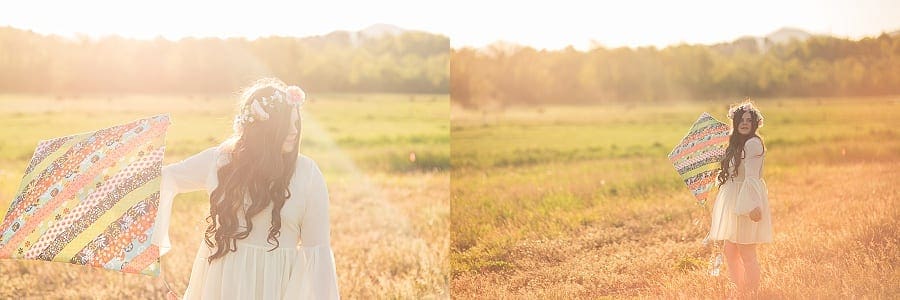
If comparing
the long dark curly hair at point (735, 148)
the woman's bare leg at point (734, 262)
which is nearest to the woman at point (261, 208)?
the long dark curly hair at point (735, 148)

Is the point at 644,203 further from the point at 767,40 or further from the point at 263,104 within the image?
the point at 263,104

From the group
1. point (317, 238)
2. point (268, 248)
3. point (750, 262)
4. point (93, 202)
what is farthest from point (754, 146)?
point (93, 202)

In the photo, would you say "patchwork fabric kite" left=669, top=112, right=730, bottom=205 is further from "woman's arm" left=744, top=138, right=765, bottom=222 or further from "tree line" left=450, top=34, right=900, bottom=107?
"tree line" left=450, top=34, right=900, bottom=107

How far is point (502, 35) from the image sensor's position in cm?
694

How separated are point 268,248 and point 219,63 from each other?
385 centimetres

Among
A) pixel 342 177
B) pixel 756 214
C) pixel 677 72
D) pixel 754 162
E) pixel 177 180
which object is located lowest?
pixel 342 177

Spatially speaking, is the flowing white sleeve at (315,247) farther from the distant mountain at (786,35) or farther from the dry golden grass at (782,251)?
the distant mountain at (786,35)

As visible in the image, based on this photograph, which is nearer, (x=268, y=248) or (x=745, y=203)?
(x=268, y=248)

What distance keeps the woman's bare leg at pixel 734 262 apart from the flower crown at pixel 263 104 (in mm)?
2540

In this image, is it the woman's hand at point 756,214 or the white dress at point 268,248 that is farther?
the woman's hand at point 756,214

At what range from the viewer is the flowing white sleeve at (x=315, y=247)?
145 inches

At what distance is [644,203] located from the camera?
6.59 metres

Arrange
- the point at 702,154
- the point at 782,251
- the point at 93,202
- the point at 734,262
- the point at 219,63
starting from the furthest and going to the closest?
the point at 219,63 → the point at 782,251 → the point at 734,262 → the point at 702,154 → the point at 93,202

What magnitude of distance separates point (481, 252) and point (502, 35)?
4.73ft
